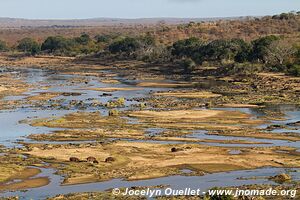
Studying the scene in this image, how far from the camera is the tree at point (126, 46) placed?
389 ft

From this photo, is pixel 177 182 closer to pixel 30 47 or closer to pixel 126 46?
pixel 126 46

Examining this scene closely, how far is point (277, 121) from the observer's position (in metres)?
46.5

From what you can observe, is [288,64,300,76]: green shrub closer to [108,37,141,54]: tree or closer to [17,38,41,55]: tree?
[108,37,141,54]: tree

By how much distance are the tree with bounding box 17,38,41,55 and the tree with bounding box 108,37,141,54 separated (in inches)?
857

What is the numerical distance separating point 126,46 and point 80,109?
221 feet

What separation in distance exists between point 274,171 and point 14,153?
14.5 meters

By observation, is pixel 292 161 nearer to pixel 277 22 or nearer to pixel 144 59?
pixel 144 59

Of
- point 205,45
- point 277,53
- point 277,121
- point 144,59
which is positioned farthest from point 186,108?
point 144,59

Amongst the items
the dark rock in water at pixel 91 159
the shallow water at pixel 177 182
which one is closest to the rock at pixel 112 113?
the dark rock in water at pixel 91 159

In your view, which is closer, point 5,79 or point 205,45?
point 5,79

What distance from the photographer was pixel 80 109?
54344 mm

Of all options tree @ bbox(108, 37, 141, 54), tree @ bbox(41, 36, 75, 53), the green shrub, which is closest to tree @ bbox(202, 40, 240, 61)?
the green shrub

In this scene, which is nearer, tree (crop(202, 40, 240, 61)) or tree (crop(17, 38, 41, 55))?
tree (crop(202, 40, 240, 61))

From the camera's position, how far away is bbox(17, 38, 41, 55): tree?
456ft
